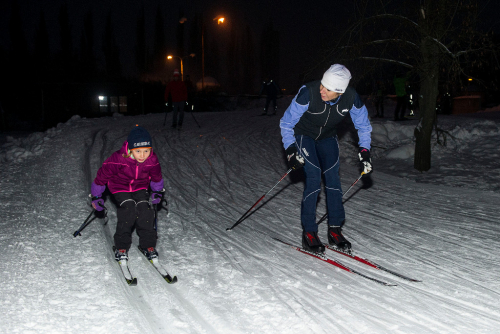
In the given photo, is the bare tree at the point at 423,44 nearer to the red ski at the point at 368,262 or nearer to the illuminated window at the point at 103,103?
the red ski at the point at 368,262

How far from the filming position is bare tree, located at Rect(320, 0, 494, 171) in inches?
309

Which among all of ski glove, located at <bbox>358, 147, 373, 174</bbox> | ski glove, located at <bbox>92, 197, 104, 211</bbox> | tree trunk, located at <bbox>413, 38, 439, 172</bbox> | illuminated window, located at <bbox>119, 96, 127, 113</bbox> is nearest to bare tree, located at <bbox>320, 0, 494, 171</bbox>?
tree trunk, located at <bbox>413, 38, 439, 172</bbox>

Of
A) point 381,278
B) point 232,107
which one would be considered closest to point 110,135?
point 381,278

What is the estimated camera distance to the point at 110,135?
476 inches

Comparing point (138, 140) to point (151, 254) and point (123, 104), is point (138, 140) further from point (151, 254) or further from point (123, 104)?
point (123, 104)

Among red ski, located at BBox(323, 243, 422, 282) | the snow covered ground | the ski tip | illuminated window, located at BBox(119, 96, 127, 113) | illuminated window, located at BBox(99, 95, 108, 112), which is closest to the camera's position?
the snow covered ground

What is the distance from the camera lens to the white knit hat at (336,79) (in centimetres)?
397

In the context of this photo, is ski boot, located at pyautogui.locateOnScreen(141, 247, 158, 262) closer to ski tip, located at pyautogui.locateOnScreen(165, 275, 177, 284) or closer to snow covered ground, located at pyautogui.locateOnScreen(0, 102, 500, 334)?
snow covered ground, located at pyautogui.locateOnScreen(0, 102, 500, 334)

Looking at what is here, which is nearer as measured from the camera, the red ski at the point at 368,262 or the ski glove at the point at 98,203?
the red ski at the point at 368,262

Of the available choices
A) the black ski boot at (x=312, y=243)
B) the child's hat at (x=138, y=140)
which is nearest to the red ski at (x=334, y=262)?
the black ski boot at (x=312, y=243)

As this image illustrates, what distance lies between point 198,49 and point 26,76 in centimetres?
3980

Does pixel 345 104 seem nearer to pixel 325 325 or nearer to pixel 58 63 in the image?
pixel 325 325

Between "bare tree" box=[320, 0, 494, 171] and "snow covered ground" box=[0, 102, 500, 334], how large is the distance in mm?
1664

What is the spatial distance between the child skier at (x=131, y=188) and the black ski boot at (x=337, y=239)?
6.06 feet
